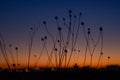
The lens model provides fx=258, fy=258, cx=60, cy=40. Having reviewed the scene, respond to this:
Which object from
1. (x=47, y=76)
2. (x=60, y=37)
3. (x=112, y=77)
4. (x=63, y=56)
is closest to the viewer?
(x=112, y=77)

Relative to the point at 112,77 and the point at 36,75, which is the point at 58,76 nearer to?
the point at 36,75

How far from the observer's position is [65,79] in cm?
556

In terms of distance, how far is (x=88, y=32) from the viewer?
734 centimetres

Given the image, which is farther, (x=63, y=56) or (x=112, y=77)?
(x=63, y=56)

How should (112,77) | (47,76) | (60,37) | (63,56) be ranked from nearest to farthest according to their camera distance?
(112,77)
(47,76)
(63,56)
(60,37)

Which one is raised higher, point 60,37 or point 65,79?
point 60,37

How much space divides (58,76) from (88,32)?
6.66ft

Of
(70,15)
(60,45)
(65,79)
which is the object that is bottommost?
(65,79)

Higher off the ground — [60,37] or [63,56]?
[60,37]

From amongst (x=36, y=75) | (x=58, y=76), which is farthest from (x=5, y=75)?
(x=58, y=76)

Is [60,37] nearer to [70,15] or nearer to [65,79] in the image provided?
[70,15]

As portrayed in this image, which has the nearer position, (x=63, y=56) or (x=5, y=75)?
(x=5, y=75)

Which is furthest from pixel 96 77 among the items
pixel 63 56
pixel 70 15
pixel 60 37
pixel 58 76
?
pixel 70 15

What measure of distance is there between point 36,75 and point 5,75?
2.47 ft
